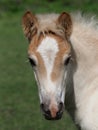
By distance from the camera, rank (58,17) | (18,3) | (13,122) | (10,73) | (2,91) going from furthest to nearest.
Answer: (18,3), (10,73), (2,91), (13,122), (58,17)

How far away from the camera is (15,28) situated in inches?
798

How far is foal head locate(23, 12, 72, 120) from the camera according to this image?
19.0 feet

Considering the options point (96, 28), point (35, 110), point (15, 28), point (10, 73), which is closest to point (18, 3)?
point (15, 28)

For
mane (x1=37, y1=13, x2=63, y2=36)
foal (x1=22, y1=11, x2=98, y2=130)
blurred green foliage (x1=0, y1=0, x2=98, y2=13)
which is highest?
mane (x1=37, y1=13, x2=63, y2=36)

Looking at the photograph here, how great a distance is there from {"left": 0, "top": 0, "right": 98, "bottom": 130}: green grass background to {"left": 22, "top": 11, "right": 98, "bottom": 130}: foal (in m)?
0.76

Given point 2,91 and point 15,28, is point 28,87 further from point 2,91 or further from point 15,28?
point 15,28

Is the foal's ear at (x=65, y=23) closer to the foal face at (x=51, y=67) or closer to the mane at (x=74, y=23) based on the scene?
the mane at (x=74, y=23)

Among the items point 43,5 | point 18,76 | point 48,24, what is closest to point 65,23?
point 48,24

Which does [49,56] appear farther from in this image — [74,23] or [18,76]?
[18,76]

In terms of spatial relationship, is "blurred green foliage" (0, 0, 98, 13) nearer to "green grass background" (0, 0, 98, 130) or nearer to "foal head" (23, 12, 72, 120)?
"green grass background" (0, 0, 98, 130)

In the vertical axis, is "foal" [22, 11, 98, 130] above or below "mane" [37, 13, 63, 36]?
below

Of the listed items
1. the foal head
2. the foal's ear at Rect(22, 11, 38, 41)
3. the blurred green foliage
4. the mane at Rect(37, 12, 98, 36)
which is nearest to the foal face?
the foal head

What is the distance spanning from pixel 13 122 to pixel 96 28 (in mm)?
3230

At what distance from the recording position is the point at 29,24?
244 inches
